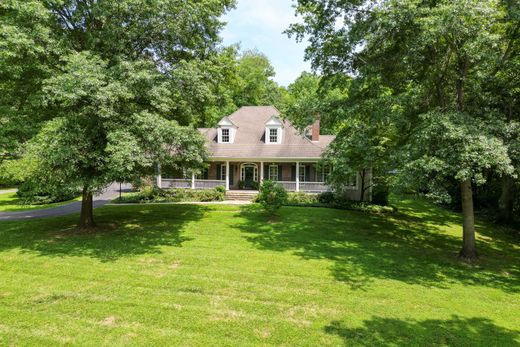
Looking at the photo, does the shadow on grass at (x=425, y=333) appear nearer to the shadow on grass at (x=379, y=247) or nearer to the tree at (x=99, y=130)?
the shadow on grass at (x=379, y=247)

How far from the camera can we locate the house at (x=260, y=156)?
2338cm

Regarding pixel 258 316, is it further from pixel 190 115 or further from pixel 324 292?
pixel 190 115

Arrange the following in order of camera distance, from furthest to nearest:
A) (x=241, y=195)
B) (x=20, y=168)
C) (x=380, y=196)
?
(x=241, y=195) < (x=380, y=196) < (x=20, y=168)

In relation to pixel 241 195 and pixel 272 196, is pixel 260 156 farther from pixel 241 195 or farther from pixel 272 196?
pixel 272 196

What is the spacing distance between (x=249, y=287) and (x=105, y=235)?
24.7 feet

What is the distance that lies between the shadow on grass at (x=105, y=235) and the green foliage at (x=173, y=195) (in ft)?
14.8

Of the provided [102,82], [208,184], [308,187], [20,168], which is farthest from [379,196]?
[20,168]

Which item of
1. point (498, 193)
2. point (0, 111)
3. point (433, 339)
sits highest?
point (0, 111)

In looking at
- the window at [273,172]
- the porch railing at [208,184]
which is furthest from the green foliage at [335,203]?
the porch railing at [208,184]

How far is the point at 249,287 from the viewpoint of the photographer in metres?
7.32

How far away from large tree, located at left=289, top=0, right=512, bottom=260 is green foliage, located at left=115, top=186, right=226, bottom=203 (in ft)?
42.1

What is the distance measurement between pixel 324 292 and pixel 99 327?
4.79m

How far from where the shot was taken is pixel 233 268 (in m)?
8.62

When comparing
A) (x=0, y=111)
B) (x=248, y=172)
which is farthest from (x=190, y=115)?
(x=248, y=172)
